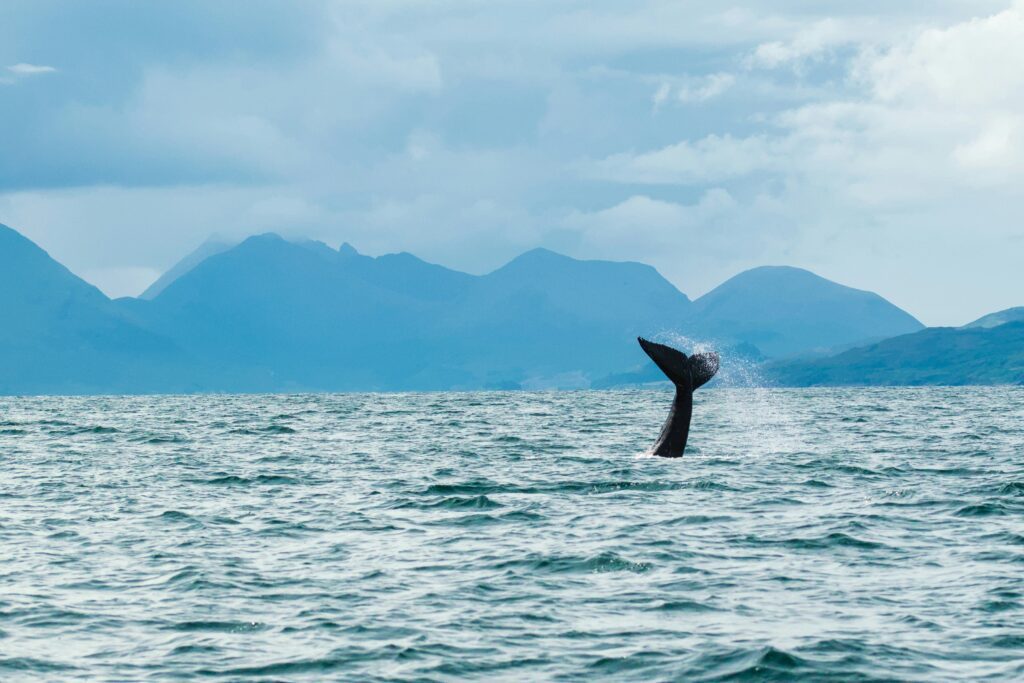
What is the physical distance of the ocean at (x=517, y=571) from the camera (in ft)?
47.9

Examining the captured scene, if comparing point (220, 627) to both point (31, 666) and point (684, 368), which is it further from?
point (684, 368)

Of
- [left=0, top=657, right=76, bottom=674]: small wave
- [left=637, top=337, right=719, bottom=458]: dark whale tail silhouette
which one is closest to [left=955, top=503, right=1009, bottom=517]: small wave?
[left=637, top=337, right=719, bottom=458]: dark whale tail silhouette

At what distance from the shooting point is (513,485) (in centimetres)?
3147

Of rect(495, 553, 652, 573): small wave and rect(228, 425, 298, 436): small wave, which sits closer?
rect(495, 553, 652, 573): small wave

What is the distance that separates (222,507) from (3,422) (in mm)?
53020

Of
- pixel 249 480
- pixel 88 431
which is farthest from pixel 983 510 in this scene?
pixel 88 431

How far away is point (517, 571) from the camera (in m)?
19.5

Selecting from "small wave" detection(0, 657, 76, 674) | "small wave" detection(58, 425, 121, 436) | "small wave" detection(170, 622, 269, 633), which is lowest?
"small wave" detection(0, 657, 76, 674)

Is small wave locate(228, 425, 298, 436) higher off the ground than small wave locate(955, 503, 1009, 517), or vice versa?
small wave locate(228, 425, 298, 436)

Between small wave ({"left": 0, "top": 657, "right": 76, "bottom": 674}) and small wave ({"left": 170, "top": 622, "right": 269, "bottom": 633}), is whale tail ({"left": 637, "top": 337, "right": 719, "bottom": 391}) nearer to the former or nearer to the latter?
small wave ({"left": 170, "top": 622, "right": 269, "bottom": 633})

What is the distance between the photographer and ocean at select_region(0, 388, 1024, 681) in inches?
575

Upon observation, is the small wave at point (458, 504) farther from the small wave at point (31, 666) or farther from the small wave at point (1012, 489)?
the small wave at point (31, 666)

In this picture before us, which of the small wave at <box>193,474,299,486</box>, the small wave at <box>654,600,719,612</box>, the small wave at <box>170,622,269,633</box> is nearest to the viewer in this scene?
the small wave at <box>170,622,269,633</box>

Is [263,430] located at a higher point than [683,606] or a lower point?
higher
